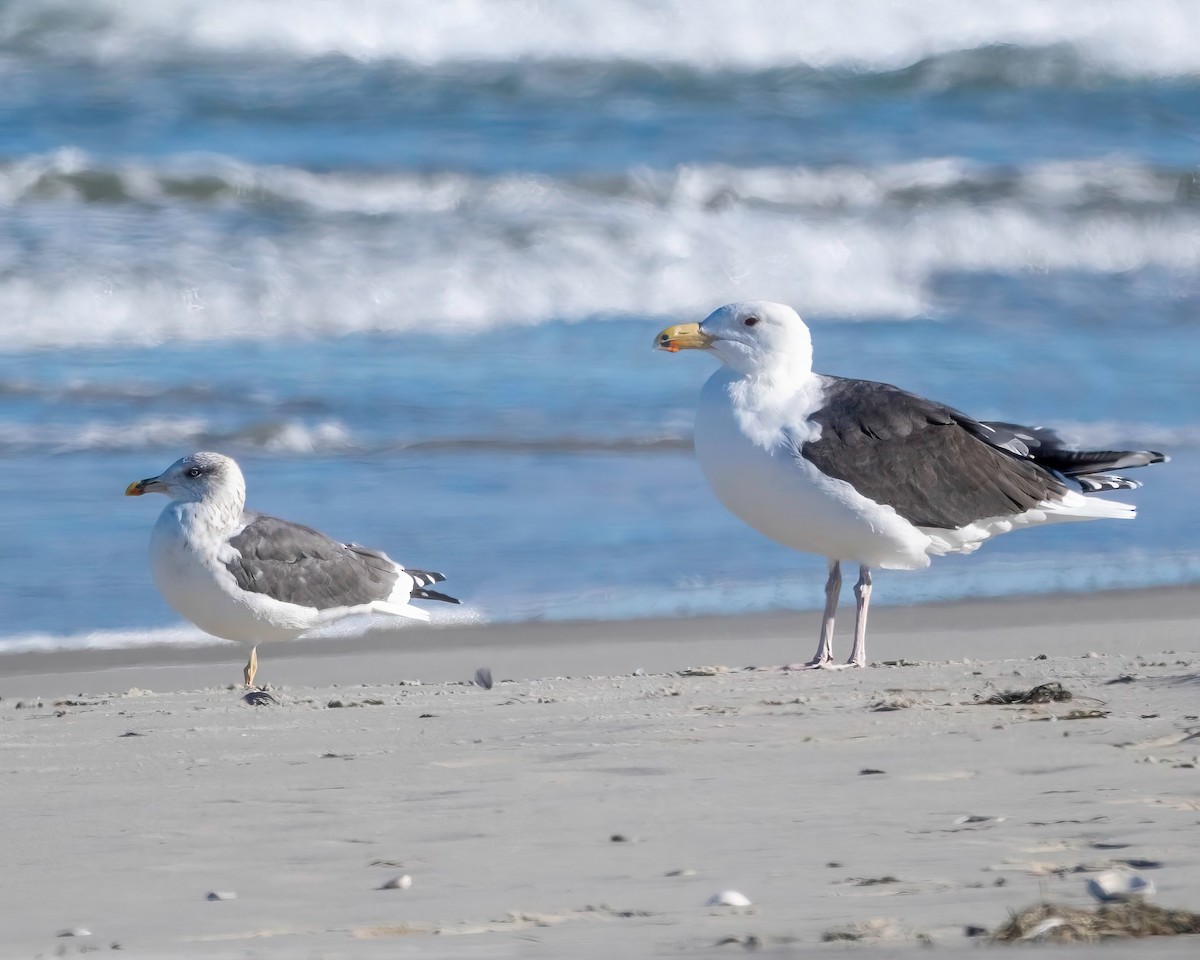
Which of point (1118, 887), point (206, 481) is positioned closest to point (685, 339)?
point (206, 481)

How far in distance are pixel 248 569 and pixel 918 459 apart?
2.28 m

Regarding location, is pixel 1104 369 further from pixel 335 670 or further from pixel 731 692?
pixel 731 692

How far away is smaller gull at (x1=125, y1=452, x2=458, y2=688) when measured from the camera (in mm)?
6945

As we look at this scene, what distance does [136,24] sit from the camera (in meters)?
20.1

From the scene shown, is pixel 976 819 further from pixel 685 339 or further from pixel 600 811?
pixel 685 339

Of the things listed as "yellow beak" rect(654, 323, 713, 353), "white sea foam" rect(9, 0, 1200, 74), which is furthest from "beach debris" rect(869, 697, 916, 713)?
"white sea foam" rect(9, 0, 1200, 74)

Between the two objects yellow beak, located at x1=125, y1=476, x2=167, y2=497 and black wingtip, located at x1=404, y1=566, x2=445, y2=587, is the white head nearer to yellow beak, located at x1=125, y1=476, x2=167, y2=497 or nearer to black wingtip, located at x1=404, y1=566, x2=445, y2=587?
yellow beak, located at x1=125, y1=476, x2=167, y2=497

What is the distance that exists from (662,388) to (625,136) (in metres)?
7.36

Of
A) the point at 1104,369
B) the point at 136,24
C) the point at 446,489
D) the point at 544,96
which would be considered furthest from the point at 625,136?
the point at 446,489

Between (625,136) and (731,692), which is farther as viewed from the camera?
(625,136)

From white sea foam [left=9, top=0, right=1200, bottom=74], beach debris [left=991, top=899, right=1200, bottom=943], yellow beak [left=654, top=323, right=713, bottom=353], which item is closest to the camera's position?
beach debris [left=991, top=899, right=1200, bottom=943]

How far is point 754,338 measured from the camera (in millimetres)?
6605

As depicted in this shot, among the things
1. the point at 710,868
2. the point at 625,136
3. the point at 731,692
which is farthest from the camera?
the point at 625,136

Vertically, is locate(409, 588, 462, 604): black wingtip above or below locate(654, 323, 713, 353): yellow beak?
below
